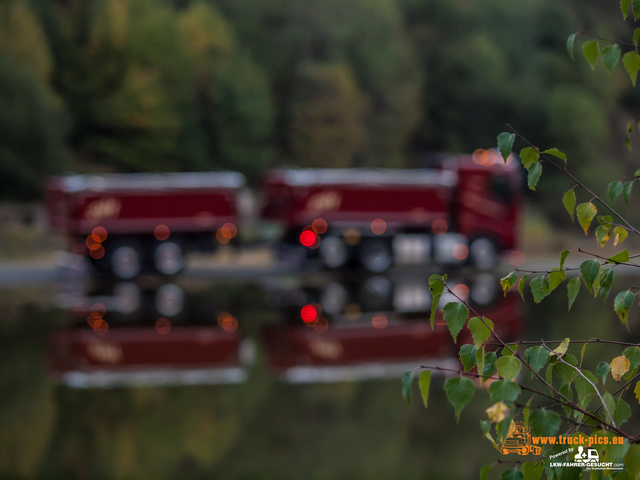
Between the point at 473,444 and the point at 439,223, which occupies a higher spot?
the point at 473,444

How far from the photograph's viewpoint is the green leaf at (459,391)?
196cm

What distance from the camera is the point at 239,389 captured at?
823cm

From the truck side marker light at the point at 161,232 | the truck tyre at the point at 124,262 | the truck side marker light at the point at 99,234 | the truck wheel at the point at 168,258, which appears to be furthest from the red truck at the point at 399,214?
the truck side marker light at the point at 99,234

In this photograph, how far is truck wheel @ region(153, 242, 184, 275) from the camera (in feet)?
61.2

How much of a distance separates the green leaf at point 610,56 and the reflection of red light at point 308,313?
1024cm

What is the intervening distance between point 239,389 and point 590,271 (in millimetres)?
6384

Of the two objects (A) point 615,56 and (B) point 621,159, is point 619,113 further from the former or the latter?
(A) point 615,56

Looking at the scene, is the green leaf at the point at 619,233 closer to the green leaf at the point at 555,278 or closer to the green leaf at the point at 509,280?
the green leaf at the point at 555,278

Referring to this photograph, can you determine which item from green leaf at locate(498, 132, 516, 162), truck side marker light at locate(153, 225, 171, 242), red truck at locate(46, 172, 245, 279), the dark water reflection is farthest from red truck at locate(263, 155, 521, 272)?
green leaf at locate(498, 132, 516, 162)

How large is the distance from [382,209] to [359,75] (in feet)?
55.8

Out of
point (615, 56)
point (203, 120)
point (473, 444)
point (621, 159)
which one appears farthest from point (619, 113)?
point (615, 56)

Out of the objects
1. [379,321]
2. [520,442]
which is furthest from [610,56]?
[379,321]

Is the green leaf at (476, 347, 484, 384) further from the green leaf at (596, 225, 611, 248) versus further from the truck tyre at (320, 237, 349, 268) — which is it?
the truck tyre at (320, 237, 349, 268)

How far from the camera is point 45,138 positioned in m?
26.4
